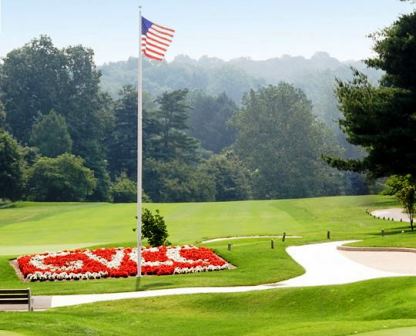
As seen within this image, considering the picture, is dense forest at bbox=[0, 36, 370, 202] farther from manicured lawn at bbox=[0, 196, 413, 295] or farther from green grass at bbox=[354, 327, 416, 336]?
green grass at bbox=[354, 327, 416, 336]

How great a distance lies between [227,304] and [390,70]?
19083mm

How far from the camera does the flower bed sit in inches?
1155

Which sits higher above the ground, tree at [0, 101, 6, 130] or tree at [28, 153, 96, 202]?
tree at [0, 101, 6, 130]

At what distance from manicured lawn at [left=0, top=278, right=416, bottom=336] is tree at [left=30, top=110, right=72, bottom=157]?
307 ft

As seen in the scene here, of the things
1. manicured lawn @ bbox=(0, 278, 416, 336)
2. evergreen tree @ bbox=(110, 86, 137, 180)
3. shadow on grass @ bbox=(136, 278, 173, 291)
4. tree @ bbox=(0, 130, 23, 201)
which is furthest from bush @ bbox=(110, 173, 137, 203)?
manicured lawn @ bbox=(0, 278, 416, 336)

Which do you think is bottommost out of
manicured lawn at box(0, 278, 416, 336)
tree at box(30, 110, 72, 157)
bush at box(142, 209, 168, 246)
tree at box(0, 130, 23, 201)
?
manicured lawn at box(0, 278, 416, 336)

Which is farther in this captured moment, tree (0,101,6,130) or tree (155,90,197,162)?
tree (155,90,197,162)

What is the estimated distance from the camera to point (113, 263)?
3145 cm

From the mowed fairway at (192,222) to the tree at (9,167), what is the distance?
11449 millimetres

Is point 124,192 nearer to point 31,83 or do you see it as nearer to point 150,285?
point 31,83

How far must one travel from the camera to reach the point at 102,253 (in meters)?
33.9

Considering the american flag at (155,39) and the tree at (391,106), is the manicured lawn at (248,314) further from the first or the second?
the tree at (391,106)

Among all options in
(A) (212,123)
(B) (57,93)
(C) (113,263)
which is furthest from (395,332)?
(A) (212,123)

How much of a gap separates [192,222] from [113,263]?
30.5 meters
